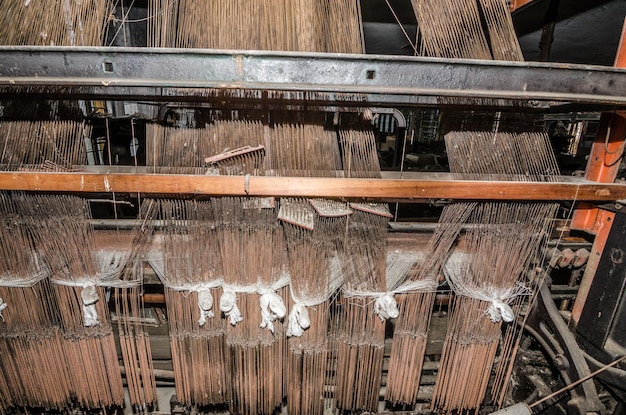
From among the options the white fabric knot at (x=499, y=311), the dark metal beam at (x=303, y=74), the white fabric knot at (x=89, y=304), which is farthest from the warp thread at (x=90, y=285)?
the white fabric knot at (x=499, y=311)

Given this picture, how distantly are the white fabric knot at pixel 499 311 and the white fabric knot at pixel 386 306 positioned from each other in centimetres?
52

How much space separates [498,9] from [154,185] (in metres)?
1.73

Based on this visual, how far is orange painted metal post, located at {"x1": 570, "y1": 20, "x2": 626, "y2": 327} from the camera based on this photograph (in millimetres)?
1479

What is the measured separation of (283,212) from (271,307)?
0.46 m

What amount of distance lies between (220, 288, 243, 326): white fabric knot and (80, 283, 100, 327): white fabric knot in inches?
25.0

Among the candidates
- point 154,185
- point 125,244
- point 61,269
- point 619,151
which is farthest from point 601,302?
point 61,269

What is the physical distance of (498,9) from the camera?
144 centimetres

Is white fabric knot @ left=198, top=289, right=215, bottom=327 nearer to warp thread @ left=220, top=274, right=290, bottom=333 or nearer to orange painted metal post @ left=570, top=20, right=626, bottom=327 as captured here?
warp thread @ left=220, top=274, right=290, bottom=333

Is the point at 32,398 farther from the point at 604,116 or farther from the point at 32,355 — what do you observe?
the point at 604,116

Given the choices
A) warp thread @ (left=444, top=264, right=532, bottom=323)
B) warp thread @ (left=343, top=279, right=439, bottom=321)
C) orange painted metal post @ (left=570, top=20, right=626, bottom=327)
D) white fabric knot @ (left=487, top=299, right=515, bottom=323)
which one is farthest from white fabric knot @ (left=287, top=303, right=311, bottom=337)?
orange painted metal post @ (left=570, top=20, right=626, bottom=327)

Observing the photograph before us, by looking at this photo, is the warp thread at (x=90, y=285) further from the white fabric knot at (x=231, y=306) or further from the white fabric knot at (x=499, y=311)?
the white fabric knot at (x=499, y=311)

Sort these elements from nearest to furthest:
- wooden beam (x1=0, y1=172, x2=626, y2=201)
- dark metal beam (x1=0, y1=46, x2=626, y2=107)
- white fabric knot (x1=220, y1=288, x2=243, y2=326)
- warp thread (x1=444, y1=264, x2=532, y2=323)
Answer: dark metal beam (x1=0, y1=46, x2=626, y2=107) < wooden beam (x1=0, y1=172, x2=626, y2=201) < white fabric knot (x1=220, y1=288, x2=243, y2=326) < warp thread (x1=444, y1=264, x2=532, y2=323)

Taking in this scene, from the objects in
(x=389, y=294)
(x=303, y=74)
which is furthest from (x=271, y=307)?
(x=303, y=74)

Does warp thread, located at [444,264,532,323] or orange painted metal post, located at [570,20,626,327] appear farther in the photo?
warp thread, located at [444,264,532,323]
